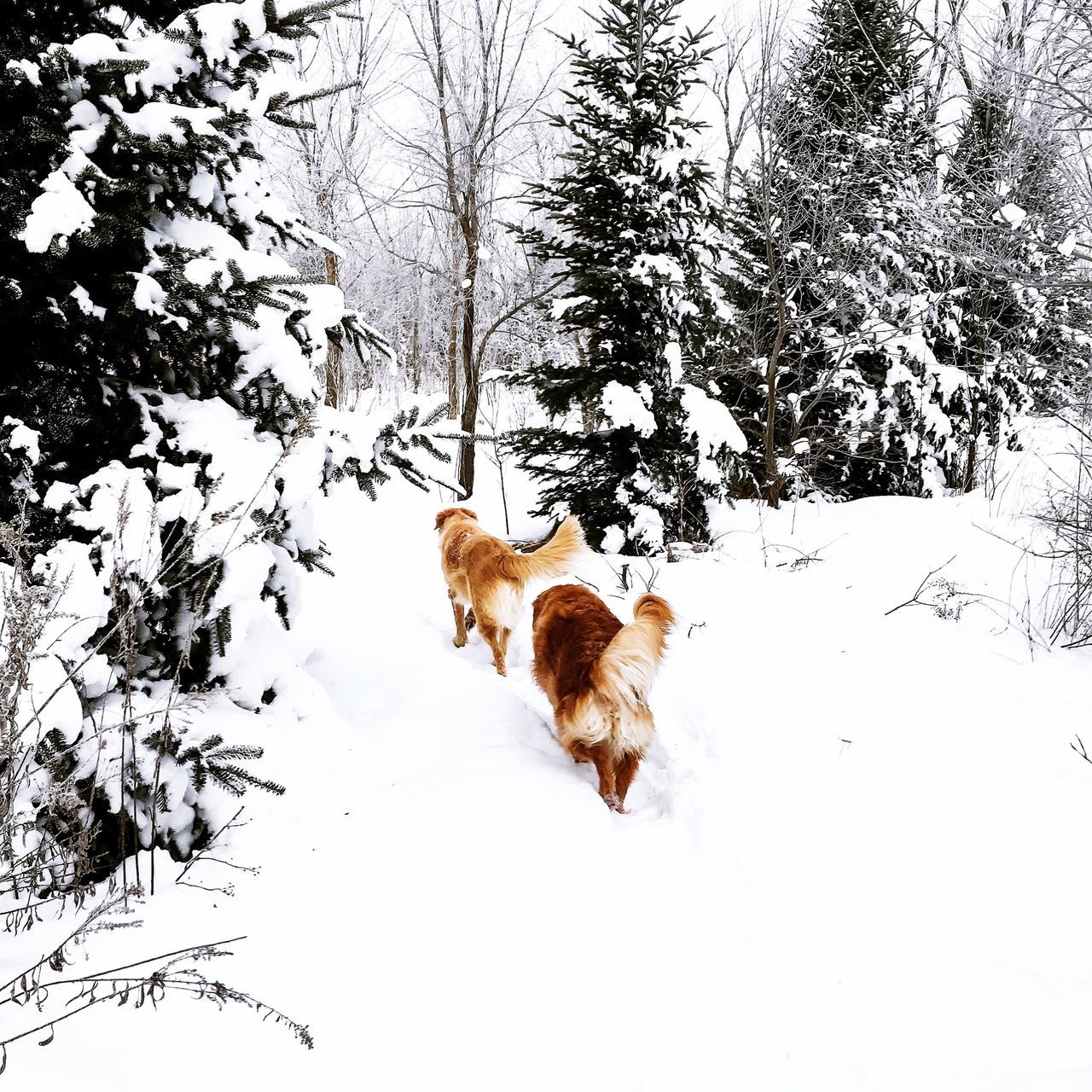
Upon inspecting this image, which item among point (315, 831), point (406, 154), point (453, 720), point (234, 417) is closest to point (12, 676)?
point (315, 831)

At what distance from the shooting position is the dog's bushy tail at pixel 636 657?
2977 millimetres

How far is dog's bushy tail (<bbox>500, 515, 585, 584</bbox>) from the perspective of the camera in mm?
4160

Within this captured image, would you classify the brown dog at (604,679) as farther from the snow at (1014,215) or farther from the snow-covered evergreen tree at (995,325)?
the snow-covered evergreen tree at (995,325)

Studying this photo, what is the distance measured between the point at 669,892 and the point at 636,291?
6.79 m

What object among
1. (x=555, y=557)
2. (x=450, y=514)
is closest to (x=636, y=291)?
(x=450, y=514)

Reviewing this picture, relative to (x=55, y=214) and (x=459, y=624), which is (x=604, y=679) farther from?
(x=55, y=214)

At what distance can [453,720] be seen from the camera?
3502mm

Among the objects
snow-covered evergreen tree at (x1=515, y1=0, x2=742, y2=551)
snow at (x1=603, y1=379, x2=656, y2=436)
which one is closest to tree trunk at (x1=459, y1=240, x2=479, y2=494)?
snow-covered evergreen tree at (x1=515, y1=0, x2=742, y2=551)

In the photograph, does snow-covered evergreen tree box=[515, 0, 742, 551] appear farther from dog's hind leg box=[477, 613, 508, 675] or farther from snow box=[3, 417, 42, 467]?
snow box=[3, 417, 42, 467]

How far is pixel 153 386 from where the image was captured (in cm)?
271

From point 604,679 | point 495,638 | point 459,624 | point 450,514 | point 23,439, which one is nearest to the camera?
point 23,439

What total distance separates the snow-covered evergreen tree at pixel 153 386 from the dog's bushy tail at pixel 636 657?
146 cm

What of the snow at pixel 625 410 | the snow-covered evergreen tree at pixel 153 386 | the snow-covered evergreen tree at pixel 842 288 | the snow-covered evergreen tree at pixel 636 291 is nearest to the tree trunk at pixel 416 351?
the snow-covered evergreen tree at pixel 842 288

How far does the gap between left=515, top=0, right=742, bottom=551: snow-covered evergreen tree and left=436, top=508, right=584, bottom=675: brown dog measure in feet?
9.38
